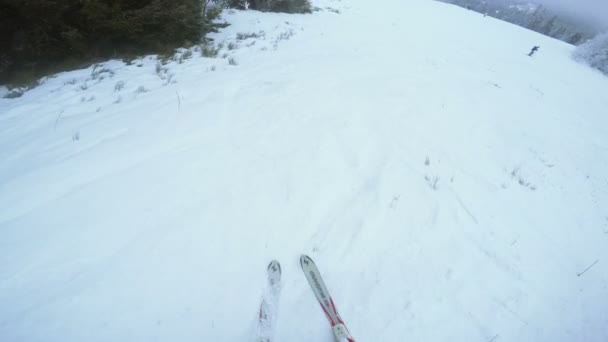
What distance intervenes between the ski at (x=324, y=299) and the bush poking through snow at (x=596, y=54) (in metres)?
24.1

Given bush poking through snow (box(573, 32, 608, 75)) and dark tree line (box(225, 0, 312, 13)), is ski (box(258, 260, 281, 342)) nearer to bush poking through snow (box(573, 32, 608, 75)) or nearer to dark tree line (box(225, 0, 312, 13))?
dark tree line (box(225, 0, 312, 13))

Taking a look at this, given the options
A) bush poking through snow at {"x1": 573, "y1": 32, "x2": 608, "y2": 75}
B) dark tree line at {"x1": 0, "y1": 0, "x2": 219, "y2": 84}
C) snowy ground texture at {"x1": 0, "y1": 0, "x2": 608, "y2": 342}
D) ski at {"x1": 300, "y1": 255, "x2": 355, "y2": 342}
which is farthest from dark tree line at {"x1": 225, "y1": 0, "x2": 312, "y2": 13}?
bush poking through snow at {"x1": 573, "y1": 32, "x2": 608, "y2": 75}

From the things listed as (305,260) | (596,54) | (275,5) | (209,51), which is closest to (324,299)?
(305,260)

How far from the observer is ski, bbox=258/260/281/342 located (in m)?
2.19

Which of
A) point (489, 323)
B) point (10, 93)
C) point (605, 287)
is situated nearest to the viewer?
point (489, 323)

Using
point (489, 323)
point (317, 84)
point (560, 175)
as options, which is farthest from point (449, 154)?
point (317, 84)

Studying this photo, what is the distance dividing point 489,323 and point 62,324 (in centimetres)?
367

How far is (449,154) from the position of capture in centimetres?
420

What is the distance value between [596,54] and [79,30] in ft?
91.1

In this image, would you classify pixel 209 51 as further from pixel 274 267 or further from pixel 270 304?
pixel 270 304

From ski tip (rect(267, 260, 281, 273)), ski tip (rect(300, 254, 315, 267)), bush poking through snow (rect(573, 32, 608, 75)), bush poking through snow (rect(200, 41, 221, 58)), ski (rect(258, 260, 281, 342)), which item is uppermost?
bush poking through snow (rect(573, 32, 608, 75))

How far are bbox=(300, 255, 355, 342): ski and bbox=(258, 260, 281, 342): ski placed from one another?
272 mm

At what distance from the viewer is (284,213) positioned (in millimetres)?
2949

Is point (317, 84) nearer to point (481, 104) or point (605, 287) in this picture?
point (481, 104)
